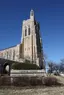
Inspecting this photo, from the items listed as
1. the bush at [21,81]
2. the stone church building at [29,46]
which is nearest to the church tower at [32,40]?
the stone church building at [29,46]

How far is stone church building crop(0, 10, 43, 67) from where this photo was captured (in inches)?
4112

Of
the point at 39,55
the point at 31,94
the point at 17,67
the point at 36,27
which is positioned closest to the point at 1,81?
the point at 31,94

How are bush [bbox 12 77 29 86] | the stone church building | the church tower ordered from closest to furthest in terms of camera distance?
bush [bbox 12 77 29 86]
the church tower
the stone church building

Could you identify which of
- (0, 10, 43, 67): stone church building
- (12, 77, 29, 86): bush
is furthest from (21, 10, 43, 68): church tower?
(12, 77, 29, 86): bush

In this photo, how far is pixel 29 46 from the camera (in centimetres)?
10938

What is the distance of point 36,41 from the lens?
106m

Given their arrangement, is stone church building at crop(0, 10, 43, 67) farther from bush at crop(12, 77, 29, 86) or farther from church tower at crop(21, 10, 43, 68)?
bush at crop(12, 77, 29, 86)

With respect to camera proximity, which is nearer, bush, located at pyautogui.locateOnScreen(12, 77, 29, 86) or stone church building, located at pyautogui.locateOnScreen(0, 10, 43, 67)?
bush, located at pyautogui.locateOnScreen(12, 77, 29, 86)

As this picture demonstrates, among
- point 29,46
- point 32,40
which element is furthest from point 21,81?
point 32,40

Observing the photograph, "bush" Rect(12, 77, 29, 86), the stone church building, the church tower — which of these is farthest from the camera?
the stone church building

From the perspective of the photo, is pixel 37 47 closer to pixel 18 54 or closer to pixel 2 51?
pixel 18 54

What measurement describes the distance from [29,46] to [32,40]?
429 centimetres

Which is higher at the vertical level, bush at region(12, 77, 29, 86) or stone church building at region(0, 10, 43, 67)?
stone church building at region(0, 10, 43, 67)

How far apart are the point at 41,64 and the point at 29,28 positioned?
3005cm
